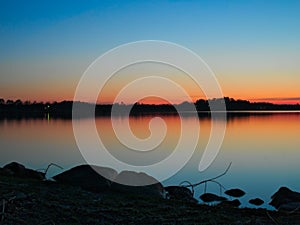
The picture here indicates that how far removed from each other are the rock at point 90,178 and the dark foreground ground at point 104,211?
145 centimetres

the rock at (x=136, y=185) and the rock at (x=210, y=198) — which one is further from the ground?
the rock at (x=136, y=185)

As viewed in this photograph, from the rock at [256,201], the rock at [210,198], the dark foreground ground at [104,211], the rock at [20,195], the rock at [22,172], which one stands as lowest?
the rock at [256,201]

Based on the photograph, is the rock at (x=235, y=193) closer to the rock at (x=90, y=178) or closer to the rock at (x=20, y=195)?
the rock at (x=90, y=178)

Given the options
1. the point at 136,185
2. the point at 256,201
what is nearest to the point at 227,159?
the point at 256,201

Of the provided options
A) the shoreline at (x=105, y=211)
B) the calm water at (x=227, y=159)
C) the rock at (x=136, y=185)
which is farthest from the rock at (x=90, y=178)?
the calm water at (x=227, y=159)

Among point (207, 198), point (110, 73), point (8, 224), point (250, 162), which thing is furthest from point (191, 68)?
point (250, 162)

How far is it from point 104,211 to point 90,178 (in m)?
3.19

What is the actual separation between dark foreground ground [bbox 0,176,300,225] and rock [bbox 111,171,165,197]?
1.40 m

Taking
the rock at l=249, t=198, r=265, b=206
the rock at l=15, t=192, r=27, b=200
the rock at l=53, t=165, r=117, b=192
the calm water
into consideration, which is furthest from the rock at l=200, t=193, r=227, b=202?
the rock at l=15, t=192, r=27, b=200

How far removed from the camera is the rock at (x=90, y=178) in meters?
8.78

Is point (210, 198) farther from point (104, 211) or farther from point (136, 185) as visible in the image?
point (104, 211)

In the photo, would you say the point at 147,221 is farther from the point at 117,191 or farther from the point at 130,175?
the point at 130,175

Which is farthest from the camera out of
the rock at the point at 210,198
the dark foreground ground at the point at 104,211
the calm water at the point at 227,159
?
the calm water at the point at 227,159

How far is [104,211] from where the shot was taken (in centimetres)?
595
